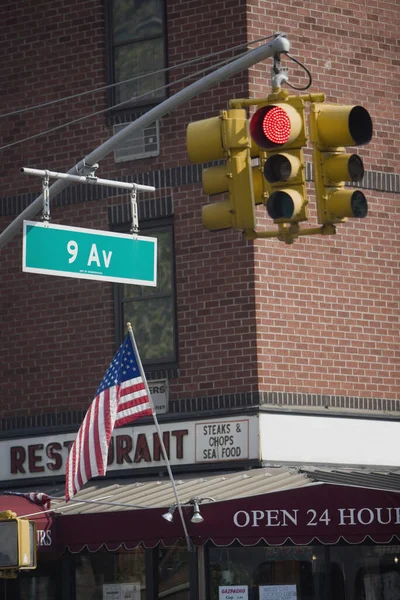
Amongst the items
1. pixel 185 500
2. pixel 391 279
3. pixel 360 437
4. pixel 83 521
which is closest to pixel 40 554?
pixel 83 521

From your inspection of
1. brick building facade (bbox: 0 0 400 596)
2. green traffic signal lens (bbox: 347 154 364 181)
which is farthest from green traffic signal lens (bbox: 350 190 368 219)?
brick building facade (bbox: 0 0 400 596)

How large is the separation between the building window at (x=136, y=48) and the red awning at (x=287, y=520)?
598 centimetres

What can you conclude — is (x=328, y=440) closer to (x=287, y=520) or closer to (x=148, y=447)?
(x=148, y=447)

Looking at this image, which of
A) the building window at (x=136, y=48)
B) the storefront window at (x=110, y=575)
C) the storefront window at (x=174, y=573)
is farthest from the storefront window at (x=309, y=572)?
the building window at (x=136, y=48)

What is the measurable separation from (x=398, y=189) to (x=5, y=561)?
334 inches

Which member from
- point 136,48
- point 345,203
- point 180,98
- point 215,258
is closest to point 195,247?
point 215,258

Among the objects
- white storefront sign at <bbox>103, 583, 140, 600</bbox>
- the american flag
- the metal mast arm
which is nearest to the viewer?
the metal mast arm

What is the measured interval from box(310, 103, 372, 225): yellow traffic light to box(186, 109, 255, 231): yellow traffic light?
55 cm

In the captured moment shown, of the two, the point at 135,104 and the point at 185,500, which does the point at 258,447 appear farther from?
the point at 135,104

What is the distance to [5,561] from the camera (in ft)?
41.8

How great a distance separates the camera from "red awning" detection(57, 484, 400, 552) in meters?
14.5

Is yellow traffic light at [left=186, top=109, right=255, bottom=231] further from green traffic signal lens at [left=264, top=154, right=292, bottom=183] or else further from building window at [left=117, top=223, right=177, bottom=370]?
building window at [left=117, top=223, right=177, bottom=370]

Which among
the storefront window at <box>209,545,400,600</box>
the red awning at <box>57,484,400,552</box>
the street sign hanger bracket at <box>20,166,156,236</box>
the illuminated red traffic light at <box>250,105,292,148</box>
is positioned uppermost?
the street sign hanger bracket at <box>20,166,156,236</box>

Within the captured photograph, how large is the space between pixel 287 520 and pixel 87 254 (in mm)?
3800
